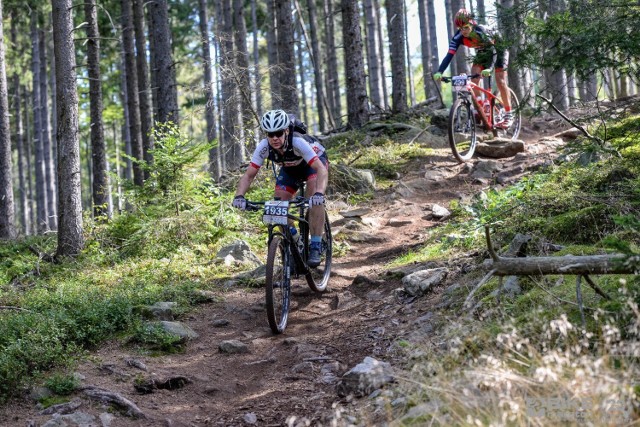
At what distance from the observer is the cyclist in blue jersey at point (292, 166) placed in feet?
22.4

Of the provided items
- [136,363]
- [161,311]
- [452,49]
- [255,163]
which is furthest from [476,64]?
[136,363]

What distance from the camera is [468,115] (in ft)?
39.6

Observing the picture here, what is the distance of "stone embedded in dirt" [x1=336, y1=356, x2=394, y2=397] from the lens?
15.6 ft

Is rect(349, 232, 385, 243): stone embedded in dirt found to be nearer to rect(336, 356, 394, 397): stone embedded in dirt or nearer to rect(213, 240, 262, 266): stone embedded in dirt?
rect(213, 240, 262, 266): stone embedded in dirt

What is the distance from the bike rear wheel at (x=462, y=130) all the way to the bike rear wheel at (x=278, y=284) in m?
5.73

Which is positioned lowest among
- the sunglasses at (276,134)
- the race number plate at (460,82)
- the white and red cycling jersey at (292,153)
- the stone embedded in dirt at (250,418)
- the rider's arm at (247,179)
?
the stone embedded in dirt at (250,418)

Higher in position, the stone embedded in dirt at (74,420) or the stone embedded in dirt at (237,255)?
the stone embedded in dirt at (237,255)

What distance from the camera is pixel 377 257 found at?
30.6 feet

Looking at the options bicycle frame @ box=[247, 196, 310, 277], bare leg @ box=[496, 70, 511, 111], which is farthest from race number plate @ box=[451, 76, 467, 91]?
bicycle frame @ box=[247, 196, 310, 277]

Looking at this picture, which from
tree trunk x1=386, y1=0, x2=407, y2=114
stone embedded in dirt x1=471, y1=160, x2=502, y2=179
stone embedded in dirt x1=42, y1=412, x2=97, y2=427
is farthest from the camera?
→ tree trunk x1=386, y1=0, x2=407, y2=114

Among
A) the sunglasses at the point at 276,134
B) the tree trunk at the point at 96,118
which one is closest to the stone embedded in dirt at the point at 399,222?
the sunglasses at the point at 276,134

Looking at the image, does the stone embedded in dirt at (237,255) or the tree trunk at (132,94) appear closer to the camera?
the stone embedded in dirt at (237,255)

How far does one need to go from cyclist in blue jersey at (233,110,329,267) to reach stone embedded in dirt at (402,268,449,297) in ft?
3.59

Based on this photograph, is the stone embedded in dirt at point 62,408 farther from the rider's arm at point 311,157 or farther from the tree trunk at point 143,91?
the tree trunk at point 143,91
